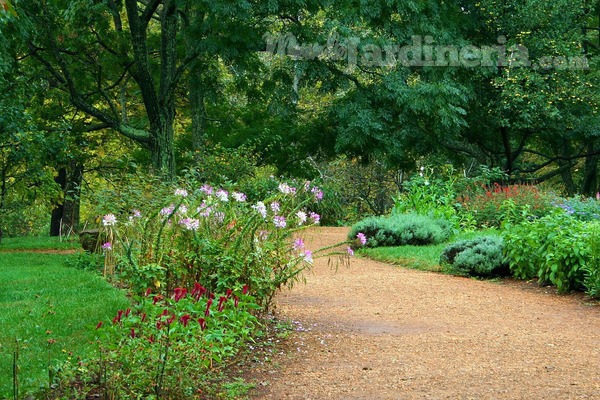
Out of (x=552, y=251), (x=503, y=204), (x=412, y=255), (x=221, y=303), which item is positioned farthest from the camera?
(x=503, y=204)

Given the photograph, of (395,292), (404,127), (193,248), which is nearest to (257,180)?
(404,127)

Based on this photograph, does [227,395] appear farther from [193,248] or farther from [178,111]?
[178,111]

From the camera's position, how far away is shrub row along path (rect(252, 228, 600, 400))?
4.70 m

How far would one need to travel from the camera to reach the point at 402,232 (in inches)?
508

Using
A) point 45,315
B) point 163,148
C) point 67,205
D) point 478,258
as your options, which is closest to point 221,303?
point 45,315

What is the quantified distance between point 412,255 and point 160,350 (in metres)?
7.76

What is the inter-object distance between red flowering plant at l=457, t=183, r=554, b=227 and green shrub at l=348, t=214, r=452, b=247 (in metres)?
1.38

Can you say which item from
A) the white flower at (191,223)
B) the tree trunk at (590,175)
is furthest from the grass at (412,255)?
the tree trunk at (590,175)

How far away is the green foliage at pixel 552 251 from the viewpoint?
830cm

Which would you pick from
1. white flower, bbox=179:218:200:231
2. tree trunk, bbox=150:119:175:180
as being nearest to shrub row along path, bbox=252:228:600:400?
white flower, bbox=179:218:200:231

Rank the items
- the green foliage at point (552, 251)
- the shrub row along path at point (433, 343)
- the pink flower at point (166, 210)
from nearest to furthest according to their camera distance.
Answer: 1. the shrub row along path at point (433, 343)
2. the pink flower at point (166, 210)
3. the green foliage at point (552, 251)

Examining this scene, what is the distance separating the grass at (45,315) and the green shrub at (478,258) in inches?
184

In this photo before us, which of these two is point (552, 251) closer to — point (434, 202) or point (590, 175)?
point (434, 202)

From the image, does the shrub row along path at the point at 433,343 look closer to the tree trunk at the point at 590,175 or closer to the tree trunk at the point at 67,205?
the tree trunk at the point at 67,205
